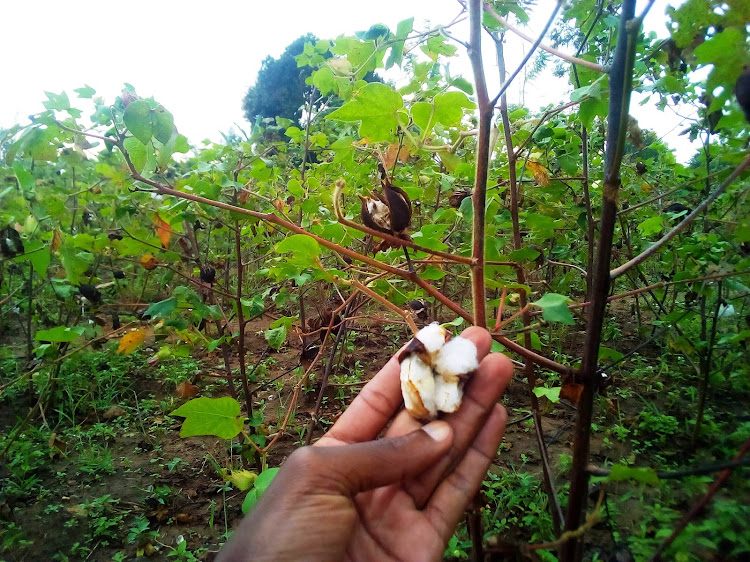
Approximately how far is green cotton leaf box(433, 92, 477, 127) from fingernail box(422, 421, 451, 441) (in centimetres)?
67

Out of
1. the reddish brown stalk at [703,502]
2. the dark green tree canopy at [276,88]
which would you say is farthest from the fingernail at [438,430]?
the dark green tree canopy at [276,88]

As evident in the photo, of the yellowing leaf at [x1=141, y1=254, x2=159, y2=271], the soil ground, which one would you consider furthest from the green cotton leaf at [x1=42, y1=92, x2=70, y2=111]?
the soil ground

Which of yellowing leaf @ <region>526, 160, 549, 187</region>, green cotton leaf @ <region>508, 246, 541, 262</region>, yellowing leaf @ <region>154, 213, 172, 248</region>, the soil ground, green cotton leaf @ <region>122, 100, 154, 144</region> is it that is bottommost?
the soil ground

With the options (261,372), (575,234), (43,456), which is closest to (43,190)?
(43,456)

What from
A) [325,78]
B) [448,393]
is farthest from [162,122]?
[448,393]

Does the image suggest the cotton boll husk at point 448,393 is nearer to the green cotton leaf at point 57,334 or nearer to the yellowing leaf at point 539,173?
the yellowing leaf at point 539,173

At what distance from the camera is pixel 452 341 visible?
983 millimetres

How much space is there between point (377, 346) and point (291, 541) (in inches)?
97.6

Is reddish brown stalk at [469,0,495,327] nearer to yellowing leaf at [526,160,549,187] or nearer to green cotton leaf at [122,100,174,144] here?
green cotton leaf at [122,100,174,144]

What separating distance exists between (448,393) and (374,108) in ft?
2.07

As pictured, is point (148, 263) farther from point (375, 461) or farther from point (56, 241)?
point (375, 461)

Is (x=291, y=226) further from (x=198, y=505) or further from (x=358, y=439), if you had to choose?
(x=198, y=505)

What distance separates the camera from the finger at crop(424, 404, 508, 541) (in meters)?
0.96

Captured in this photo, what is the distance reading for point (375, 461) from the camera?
2.64 feet
